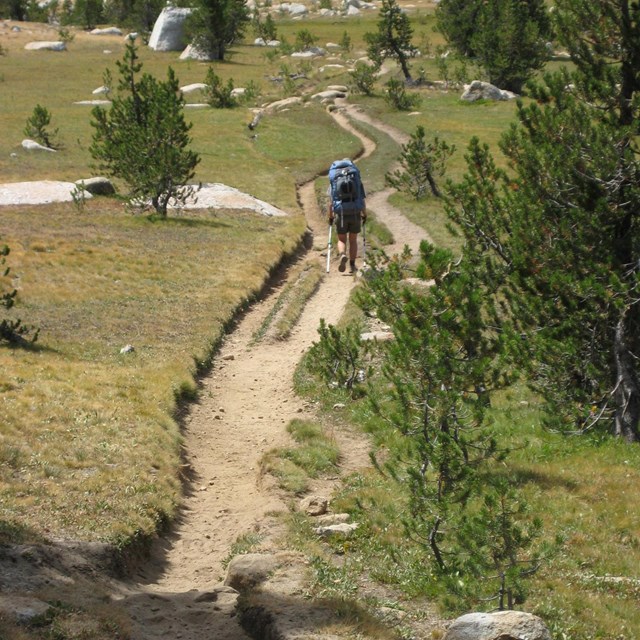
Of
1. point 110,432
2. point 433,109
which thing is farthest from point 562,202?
point 433,109

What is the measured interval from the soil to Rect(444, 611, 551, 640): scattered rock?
2365mm

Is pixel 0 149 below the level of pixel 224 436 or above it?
above

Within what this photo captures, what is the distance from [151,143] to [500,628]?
2923 centimetres

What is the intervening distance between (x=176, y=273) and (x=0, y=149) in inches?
1104

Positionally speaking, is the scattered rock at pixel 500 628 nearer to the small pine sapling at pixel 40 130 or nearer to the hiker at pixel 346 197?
the hiker at pixel 346 197

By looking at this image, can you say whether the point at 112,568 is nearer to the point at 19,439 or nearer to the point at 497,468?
the point at 19,439

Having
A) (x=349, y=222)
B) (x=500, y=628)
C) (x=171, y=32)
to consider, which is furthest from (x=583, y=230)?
(x=171, y=32)

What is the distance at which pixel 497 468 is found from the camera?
12.9 m

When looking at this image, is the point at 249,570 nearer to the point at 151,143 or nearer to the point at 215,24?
the point at 151,143

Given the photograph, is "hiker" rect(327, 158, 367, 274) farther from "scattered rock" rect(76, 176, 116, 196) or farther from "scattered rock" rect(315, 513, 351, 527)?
"scattered rock" rect(76, 176, 116, 196)

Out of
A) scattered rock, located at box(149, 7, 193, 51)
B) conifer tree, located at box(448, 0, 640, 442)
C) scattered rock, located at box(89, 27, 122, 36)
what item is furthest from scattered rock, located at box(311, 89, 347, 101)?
conifer tree, located at box(448, 0, 640, 442)

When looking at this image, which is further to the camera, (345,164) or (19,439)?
(345,164)

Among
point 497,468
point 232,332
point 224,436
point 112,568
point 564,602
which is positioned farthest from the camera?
point 232,332

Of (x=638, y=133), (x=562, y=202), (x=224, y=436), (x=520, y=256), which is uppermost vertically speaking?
(x=638, y=133)
